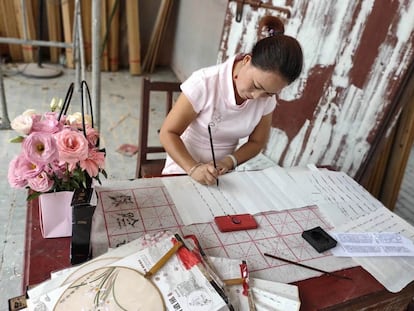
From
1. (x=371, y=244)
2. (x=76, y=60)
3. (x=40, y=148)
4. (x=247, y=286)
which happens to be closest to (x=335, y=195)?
(x=371, y=244)

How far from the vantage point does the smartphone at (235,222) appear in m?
0.96

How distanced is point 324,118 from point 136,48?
289cm

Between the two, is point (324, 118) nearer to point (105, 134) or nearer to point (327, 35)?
point (327, 35)

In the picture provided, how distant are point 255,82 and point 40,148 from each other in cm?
Result: 68

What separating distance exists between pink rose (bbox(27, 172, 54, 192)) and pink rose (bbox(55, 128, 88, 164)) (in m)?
0.06

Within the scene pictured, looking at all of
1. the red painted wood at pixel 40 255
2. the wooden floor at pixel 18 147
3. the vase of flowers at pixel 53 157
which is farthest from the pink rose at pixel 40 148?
the wooden floor at pixel 18 147

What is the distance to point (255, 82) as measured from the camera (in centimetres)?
116

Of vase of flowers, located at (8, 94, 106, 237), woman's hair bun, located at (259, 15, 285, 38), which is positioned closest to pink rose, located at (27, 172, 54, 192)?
vase of flowers, located at (8, 94, 106, 237)

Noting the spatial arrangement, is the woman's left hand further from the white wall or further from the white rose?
the white wall

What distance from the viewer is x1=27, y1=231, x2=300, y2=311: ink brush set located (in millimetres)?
649

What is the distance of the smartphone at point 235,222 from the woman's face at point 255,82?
1.37 ft

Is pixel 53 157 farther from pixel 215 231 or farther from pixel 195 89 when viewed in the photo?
pixel 195 89

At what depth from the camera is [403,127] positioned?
1638 mm

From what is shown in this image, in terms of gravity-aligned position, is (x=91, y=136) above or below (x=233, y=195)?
above
